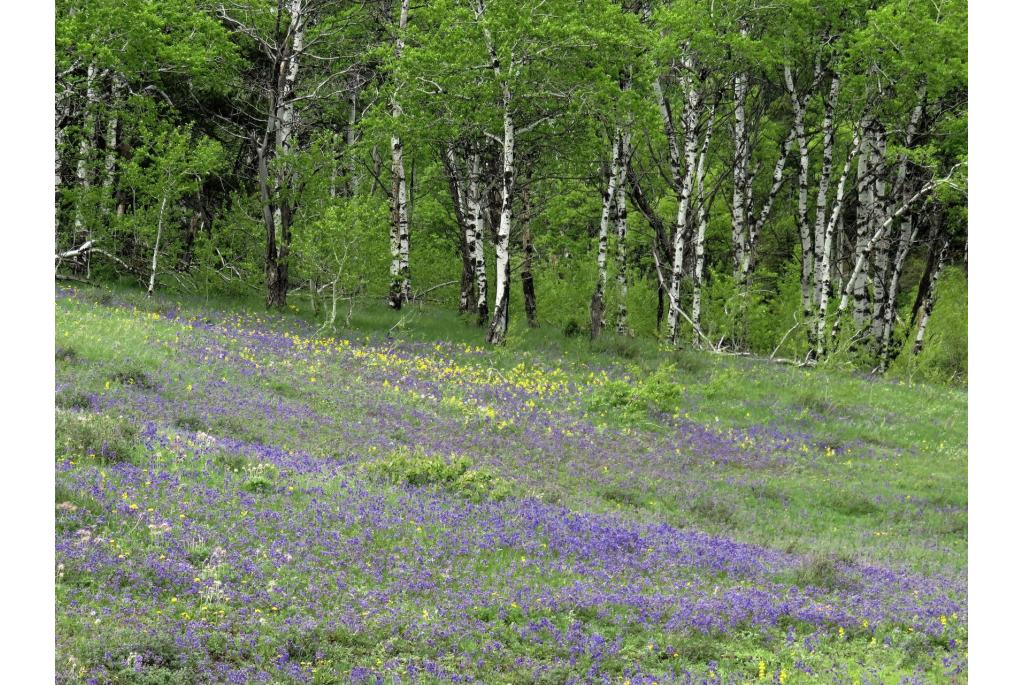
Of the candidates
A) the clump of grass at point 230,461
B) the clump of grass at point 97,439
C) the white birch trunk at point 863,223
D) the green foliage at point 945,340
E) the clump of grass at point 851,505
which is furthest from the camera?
the green foliage at point 945,340

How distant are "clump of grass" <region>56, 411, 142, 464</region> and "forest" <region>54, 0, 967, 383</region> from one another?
45.1 ft

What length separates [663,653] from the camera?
24.7 feet

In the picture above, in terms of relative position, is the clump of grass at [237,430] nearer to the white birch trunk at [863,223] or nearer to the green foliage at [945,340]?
the white birch trunk at [863,223]

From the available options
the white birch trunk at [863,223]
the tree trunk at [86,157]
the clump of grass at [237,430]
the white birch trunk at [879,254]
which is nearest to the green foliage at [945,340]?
the white birch trunk at [879,254]

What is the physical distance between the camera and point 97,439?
10.2m

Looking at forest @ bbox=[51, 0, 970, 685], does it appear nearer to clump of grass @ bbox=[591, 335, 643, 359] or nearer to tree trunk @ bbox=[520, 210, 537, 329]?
clump of grass @ bbox=[591, 335, 643, 359]

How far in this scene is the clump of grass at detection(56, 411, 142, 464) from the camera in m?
9.91

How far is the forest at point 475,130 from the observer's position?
2567 cm

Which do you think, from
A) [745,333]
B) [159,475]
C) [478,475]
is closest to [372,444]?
[478,475]

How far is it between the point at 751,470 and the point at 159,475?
11.6 metres

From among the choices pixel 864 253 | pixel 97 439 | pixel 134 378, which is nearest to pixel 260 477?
pixel 97 439

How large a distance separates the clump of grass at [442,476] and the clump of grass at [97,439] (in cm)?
305
